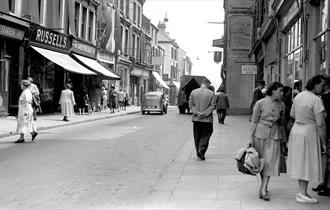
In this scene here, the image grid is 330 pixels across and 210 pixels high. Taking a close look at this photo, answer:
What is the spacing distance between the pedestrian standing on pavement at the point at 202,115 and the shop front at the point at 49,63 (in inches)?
559

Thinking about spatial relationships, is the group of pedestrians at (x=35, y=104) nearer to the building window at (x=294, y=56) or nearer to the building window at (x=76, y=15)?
the building window at (x=76, y=15)

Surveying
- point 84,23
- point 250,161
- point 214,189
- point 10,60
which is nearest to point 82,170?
point 214,189

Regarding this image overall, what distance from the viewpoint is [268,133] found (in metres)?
6.44

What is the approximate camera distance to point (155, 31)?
211ft

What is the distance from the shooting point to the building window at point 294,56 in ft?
50.1

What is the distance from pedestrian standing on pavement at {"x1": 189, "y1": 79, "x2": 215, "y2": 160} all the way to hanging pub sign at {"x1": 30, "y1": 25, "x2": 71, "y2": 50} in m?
14.8

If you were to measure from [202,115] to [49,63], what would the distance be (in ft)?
59.0

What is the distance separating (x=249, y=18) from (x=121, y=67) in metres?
15.2

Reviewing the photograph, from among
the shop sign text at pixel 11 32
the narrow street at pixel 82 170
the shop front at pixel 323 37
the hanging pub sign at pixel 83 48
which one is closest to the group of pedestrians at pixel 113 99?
the hanging pub sign at pixel 83 48

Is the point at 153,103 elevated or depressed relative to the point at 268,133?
elevated

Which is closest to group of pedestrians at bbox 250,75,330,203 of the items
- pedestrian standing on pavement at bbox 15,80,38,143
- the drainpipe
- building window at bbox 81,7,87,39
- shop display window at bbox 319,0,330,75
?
Result: shop display window at bbox 319,0,330,75

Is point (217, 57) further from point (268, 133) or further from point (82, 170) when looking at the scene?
point (268, 133)

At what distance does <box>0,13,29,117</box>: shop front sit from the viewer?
811 inches

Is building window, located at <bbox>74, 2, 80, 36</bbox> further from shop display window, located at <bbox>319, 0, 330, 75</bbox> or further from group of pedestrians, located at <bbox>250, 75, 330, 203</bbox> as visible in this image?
group of pedestrians, located at <bbox>250, 75, 330, 203</bbox>
